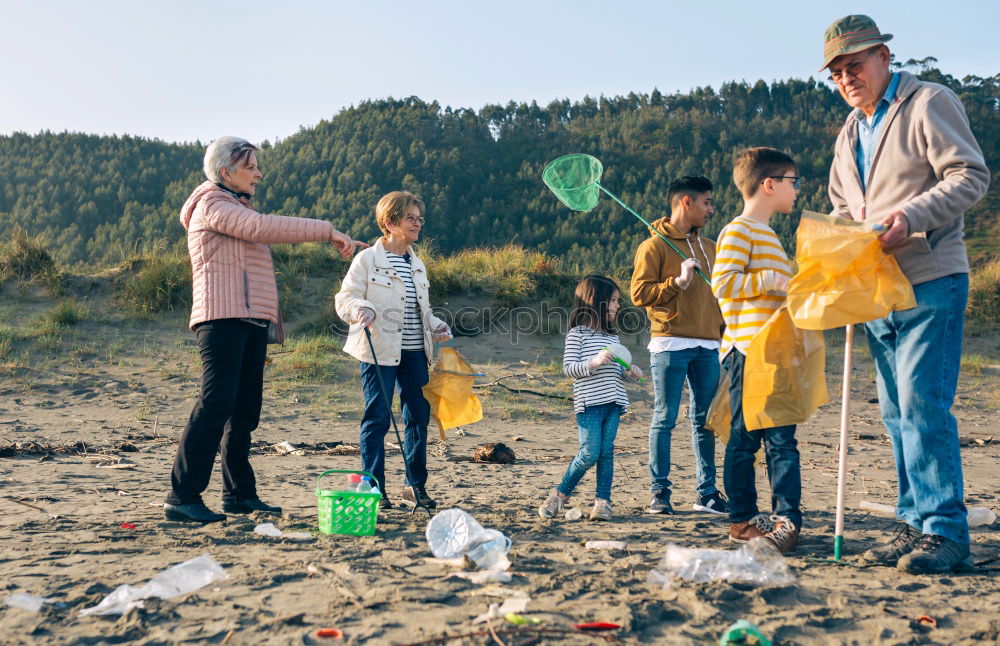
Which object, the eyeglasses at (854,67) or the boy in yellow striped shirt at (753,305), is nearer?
the eyeglasses at (854,67)

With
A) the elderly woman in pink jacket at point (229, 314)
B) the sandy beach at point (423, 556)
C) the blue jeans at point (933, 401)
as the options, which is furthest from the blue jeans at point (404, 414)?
the blue jeans at point (933, 401)

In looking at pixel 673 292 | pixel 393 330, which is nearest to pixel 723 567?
pixel 673 292

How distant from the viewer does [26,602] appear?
2.80 metres

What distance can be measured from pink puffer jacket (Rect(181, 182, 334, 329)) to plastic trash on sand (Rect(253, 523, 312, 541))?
102cm

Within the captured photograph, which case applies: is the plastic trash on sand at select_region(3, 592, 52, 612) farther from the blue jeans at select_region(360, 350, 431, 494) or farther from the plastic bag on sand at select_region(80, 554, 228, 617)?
the blue jeans at select_region(360, 350, 431, 494)

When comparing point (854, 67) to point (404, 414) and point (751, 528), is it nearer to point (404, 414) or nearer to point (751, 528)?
point (751, 528)

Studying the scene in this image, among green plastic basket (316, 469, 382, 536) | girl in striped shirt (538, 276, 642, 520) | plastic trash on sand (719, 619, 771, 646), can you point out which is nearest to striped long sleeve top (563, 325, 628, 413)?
girl in striped shirt (538, 276, 642, 520)

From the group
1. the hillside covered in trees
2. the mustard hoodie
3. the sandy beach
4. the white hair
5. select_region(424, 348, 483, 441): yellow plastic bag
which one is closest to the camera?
the sandy beach

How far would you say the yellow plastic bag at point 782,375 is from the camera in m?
3.62

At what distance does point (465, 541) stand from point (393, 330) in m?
1.53

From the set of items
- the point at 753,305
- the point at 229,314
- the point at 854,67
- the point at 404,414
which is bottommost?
the point at 404,414

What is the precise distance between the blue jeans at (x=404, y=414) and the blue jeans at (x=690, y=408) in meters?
1.30

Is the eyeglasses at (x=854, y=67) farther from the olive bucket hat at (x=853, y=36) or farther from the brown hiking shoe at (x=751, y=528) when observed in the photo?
the brown hiking shoe at (x=751, y=528)

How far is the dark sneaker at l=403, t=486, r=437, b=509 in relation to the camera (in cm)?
470
